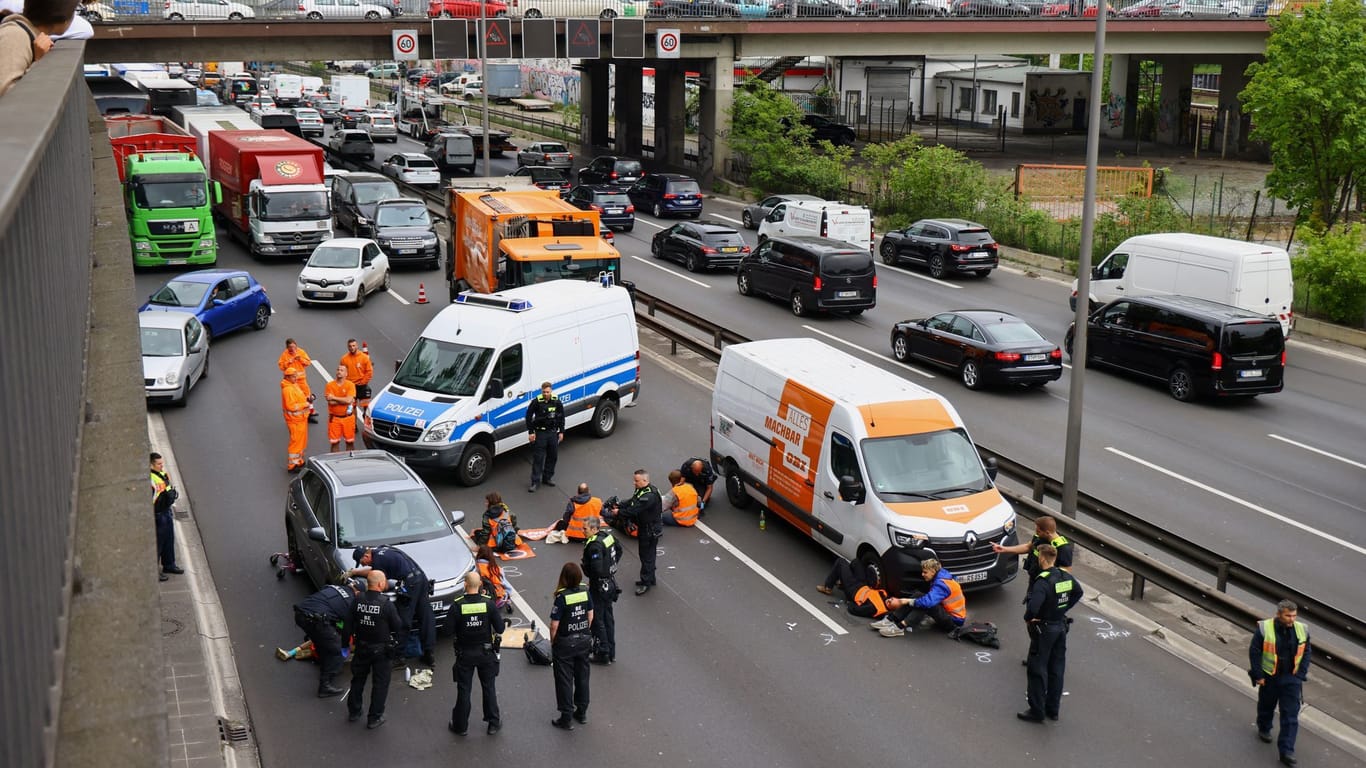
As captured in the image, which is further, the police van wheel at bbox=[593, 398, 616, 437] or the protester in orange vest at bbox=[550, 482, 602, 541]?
the police van wheel at bbox=[593, 398, 616, 437]

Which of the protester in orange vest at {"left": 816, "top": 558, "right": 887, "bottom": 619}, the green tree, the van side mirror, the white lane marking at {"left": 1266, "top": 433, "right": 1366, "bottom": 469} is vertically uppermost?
the green tree

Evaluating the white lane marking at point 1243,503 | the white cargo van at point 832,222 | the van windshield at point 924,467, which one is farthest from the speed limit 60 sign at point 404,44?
the van windshield at point 924,467

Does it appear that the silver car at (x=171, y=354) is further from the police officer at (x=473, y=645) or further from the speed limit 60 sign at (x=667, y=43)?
the speed limit 60 sign at (x=667, y=43)

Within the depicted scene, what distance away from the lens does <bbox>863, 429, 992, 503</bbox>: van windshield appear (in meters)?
15.2

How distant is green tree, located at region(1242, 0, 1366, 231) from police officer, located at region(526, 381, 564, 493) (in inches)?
1036

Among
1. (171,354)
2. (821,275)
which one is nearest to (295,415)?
(171,354)

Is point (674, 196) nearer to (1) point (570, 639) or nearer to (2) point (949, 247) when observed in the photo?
(2) point (949, 247)

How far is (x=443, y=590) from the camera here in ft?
44.1

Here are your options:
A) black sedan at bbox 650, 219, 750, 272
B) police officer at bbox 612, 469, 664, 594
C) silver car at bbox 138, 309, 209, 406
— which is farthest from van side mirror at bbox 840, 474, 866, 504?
black sedan at bbox 650, 219, 750, 272

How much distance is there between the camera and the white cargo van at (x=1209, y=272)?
2700 cm

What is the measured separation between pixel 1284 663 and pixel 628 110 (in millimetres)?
58394

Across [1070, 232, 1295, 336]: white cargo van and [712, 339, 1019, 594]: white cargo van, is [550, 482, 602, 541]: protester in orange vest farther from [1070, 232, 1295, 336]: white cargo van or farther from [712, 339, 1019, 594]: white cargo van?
[1070, 232, 1295, 336]: white cargo van

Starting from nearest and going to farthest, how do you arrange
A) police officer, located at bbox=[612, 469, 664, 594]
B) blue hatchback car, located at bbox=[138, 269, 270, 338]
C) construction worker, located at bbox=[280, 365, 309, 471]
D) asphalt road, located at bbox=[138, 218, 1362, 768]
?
1. asphalt road, located at bbox=[138, 218, 1362, 768]
2. police officer, located at bbox=[612, 469, 664, 594]
3. construction worker, located at bbox=[280, 365, 309, 471]
4. blue hatchback car, located at bbox=[138, 269, 270, 338]

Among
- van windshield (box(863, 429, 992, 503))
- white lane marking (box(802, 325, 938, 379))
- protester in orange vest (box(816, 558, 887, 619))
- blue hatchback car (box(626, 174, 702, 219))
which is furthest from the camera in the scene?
blue hatchback car (box(626, 174, 702, 219))
